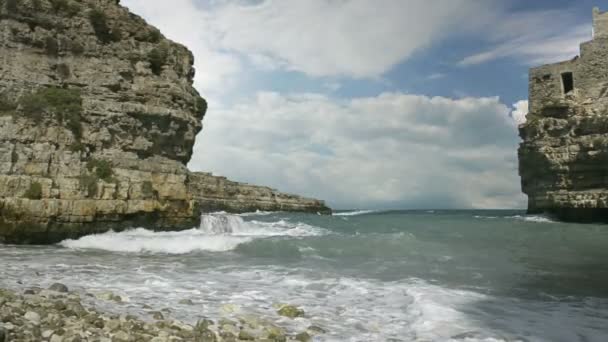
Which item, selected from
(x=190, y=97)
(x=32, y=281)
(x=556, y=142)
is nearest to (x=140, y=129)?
(x=190, y=97)

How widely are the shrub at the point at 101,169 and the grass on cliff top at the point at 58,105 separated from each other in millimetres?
1435

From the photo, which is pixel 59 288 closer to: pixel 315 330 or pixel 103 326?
pixel 103 326

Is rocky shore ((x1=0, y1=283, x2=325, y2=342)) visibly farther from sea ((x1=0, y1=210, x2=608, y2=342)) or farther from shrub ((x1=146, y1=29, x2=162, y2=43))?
shrub ((x1=146, y1=29, x2=162, y2=43))

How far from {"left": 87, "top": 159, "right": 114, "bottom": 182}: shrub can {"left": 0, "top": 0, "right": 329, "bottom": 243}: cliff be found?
4 centimetres

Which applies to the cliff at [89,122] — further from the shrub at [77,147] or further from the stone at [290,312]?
the stone at [290,312]

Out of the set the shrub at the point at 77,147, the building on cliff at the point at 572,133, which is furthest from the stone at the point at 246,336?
the building on cliff at the point at 572,133

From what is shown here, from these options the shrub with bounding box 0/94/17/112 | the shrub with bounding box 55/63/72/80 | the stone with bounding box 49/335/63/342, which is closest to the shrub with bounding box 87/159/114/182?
the shrub with bounding box 0/94/17/112

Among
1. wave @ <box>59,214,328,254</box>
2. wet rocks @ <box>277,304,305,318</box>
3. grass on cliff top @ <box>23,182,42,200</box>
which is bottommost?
wet rocks @ <box>277,304,305,318</box>

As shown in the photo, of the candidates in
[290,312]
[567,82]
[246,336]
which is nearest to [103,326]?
[246,336]

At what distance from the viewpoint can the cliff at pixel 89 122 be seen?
1598cm

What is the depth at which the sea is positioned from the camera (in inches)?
277

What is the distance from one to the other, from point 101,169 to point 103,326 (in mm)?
13542

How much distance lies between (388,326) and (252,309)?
223 centimetres

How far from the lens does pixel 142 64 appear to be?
69.9 feet
